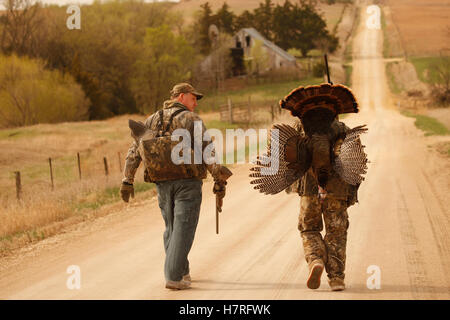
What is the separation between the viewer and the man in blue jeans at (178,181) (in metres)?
6.26

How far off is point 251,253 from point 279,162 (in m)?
2.21

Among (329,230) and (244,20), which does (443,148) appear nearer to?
(329,230)

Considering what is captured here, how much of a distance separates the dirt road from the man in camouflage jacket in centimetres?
→ 31

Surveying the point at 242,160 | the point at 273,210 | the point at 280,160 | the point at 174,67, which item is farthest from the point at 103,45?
the point at 280,160

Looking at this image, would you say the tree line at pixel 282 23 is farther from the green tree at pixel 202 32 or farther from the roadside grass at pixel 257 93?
the roadside grass at pixel 257 93

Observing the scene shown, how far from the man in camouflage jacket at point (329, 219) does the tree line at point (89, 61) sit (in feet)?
138

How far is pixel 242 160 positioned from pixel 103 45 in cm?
4769

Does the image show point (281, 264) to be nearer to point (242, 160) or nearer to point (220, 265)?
point (220, 265)

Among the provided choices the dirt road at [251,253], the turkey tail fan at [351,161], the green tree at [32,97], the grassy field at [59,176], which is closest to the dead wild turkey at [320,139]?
the turkey tail fan at [351,161]

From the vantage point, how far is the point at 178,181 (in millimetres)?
6305

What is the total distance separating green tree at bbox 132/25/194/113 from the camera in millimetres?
56322

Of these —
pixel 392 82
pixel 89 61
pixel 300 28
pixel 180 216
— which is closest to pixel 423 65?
pixel 392 82

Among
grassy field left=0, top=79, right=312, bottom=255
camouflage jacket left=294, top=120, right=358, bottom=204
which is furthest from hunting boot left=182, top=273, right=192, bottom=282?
grassy field left=0, top=79, right=312, bottom=255
